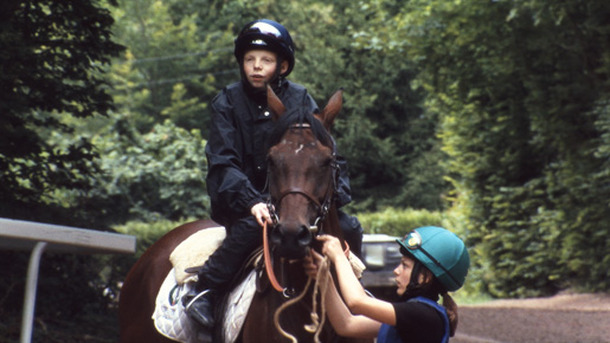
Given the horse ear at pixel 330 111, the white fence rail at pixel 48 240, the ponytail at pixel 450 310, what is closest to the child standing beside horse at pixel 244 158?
the horse ear at pixel 330 111

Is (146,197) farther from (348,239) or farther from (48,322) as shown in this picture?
(348,239)

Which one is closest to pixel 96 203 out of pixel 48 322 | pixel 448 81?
pixel 48 322

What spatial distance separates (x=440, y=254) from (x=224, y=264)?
56.9 inches

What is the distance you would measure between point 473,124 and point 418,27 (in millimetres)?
2711

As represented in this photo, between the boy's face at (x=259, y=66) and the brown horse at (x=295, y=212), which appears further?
the boy's face at (x=259, y=66)

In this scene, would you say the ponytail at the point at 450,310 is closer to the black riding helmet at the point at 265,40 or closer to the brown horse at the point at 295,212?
the brown horse at the point at 295,212

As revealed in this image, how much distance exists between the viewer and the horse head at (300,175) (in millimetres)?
4367

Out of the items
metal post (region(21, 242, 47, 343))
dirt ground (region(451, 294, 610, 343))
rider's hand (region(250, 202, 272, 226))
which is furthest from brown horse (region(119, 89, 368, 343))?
dirt ground (region(451, 294, 610, 343))

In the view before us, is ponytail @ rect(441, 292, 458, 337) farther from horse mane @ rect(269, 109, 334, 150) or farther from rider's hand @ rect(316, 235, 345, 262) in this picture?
horse mane @ rect(269, 109, 334, 150)

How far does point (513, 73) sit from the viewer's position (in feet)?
65.1

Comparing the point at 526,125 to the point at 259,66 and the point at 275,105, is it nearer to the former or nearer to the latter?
the point at 259,66

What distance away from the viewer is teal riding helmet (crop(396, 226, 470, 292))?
429cm

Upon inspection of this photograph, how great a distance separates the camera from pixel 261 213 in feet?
16.2

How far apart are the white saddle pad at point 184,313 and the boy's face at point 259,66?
1.03m
